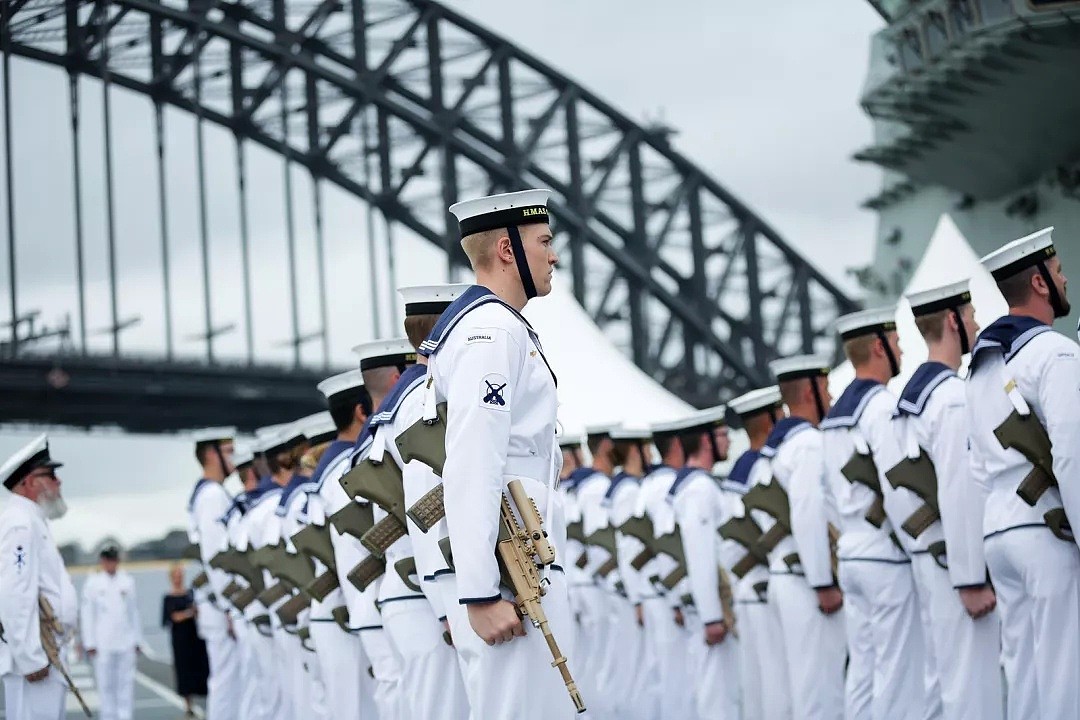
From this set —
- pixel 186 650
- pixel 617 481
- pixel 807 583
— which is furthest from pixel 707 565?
pixel 186 650

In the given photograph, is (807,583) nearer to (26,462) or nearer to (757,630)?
(757,630)

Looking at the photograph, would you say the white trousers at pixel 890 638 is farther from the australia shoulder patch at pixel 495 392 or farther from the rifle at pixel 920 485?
the australia shoulder patch at pixel 495 392

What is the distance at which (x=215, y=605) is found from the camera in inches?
577

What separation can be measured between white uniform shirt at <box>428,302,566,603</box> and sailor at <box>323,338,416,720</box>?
252 cm

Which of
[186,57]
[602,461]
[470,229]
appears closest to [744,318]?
[186,57]

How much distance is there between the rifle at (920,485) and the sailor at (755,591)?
1869 millimetres

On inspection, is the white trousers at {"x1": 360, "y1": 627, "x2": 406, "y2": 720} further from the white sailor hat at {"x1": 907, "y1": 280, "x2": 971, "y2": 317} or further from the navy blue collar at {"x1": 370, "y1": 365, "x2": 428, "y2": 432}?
the white sailor hat at {"x1": 907, "y1": 280, "x2": 971, "y2": 317}

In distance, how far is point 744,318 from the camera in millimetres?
45906

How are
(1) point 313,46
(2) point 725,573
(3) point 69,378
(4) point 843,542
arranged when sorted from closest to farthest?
(4) point 843,542
(2) point 725,573
(3) point 69,378
(1) point 313,46

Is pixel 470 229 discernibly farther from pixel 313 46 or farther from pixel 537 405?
pixel 313 46

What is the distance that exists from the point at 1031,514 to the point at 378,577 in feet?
9.70

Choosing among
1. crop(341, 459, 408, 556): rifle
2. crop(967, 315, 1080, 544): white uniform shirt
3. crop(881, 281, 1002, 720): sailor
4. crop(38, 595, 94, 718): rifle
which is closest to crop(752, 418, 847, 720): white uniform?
crop(881, 281, 1002, 720): sailor

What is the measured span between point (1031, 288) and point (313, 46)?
116ft

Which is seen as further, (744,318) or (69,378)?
(744,318)
